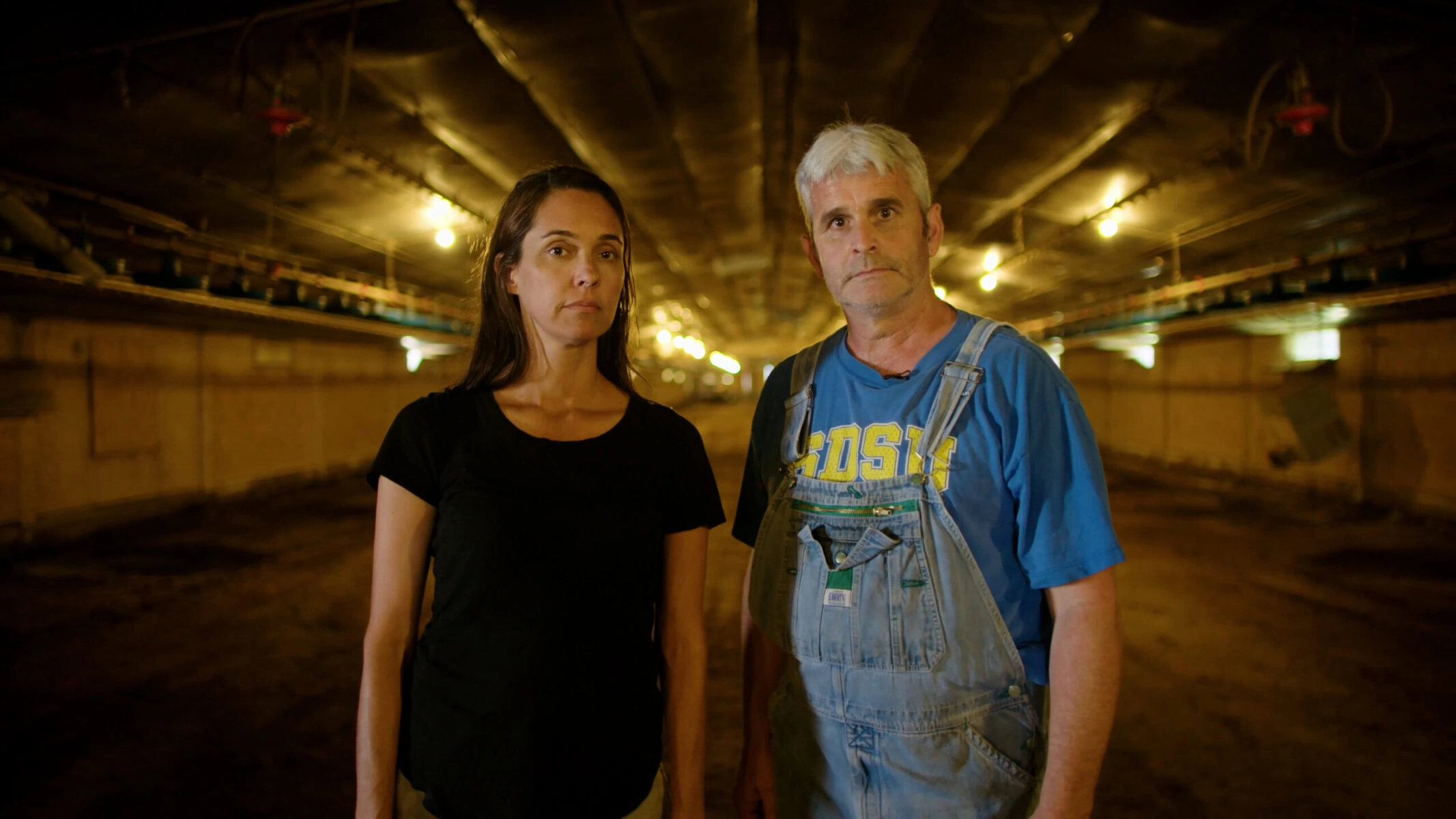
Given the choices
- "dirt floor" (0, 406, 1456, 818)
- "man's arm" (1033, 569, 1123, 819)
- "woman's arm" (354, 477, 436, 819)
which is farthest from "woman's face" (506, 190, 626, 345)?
"dirt floor" (0, 406, 1456, 818)

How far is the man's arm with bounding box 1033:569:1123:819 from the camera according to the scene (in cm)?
132

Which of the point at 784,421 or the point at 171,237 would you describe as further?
the point at 171,237

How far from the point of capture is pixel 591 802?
1.40 m

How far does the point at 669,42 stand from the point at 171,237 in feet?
19.5

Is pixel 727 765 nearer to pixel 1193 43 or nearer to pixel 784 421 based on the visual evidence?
pixel 784 421

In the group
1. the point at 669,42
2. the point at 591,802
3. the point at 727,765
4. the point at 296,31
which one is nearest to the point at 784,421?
the point at 591,802

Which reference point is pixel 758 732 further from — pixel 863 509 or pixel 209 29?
pixel 209 29

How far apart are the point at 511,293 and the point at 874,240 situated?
0.84 meters

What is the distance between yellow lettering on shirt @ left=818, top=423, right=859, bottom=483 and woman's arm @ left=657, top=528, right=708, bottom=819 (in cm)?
32

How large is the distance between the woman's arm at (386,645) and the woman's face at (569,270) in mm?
470

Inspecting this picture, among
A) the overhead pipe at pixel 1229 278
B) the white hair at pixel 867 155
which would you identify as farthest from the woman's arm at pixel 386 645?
the overhead pipe at pixel 1229 278

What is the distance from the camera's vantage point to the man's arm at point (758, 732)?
66.7 inches

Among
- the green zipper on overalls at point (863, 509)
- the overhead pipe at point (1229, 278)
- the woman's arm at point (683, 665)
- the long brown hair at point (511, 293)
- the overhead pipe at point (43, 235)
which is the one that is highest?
the overhead pipe at point (1229, 278)

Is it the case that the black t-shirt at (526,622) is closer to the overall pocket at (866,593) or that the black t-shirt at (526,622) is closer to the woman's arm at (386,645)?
the woman's arm at (386,645)
